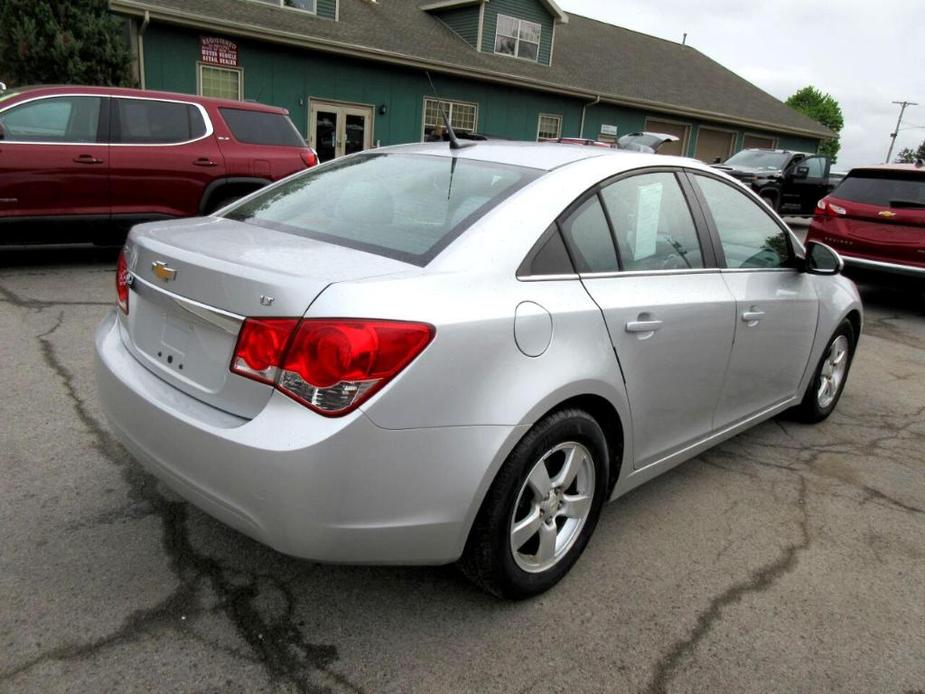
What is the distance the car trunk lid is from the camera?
2031 mm

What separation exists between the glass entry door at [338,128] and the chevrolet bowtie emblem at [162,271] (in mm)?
15008

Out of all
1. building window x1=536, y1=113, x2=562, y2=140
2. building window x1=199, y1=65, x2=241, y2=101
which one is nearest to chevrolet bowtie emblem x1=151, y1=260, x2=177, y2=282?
building window x1=199, y1=65, x2=241, y2=101

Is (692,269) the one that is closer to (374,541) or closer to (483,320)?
(483,320)

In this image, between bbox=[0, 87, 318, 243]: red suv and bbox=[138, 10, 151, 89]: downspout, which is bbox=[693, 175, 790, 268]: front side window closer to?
bbox=[0, 87, 318, 243]: red suv

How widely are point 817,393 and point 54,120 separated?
22.6ft

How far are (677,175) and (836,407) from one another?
2682 millimetres

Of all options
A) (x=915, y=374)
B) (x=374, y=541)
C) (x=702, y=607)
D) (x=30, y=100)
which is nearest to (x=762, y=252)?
(x=702, y=607)

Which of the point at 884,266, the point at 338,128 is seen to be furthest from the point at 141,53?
the point at 884,266

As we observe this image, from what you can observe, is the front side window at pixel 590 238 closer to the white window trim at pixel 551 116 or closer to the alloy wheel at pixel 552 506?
the alloy wheel at pixel 552 506

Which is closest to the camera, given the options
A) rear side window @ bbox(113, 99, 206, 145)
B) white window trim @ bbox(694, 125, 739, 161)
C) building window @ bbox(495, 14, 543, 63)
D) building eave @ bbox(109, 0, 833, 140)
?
rear side window @ bbox(113, 99, 206, 145)

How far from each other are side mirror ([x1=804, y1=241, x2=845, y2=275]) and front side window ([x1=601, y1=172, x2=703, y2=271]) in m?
0.98

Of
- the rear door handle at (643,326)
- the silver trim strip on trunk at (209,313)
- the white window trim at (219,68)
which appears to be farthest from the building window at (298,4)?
the rear door handle at (643,326)

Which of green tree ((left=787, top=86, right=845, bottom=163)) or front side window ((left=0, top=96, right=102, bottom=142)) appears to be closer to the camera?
front side window ((left=0, top=96, right=102, bottom=142))

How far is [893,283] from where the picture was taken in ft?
27.0
